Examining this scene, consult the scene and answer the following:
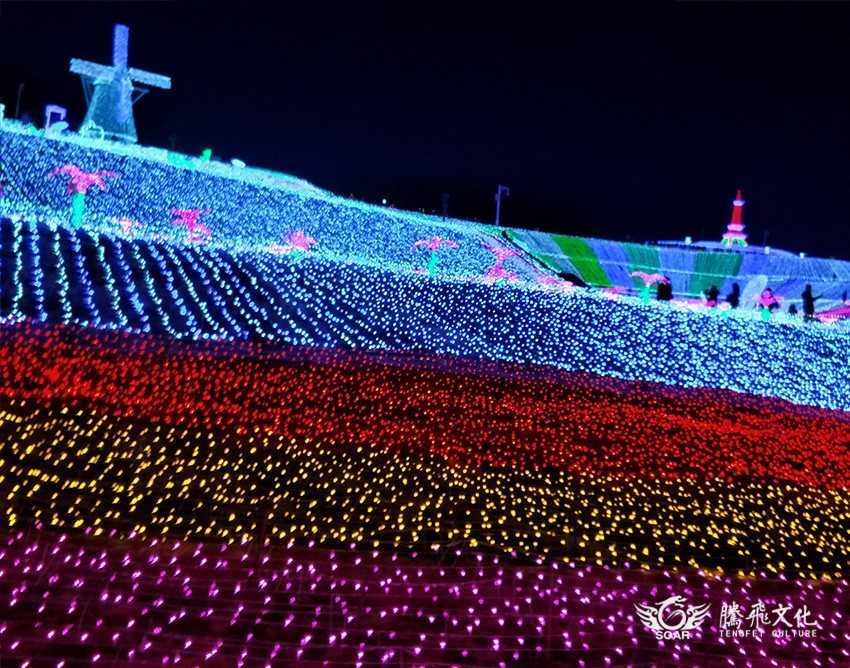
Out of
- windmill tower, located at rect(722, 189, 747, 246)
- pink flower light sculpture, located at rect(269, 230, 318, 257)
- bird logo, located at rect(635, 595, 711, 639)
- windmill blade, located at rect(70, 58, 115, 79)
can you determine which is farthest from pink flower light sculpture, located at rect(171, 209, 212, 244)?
windmill tower, located at rect(722, 189, 747, 246)

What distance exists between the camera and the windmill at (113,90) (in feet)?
109

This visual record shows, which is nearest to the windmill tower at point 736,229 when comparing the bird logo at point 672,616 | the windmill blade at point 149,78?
the windmill blade at point 149,78

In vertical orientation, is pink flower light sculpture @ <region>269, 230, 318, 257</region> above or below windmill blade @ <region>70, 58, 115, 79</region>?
below

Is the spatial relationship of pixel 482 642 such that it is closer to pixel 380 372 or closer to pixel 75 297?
pixel 380 372

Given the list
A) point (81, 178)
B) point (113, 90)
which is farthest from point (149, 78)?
point (81, 178)

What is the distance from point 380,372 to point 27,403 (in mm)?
4603

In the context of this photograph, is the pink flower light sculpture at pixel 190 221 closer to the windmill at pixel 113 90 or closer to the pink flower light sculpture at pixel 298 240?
the pink flower light sculpture at pixel 298 240

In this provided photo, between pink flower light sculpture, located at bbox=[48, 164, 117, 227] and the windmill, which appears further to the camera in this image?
the windmill

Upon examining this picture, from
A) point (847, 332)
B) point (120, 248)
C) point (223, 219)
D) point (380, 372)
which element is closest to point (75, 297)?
point (120, 248)

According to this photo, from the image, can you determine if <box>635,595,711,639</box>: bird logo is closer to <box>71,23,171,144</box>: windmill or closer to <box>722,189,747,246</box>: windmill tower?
<box>71,23,171,144</box>: windmill

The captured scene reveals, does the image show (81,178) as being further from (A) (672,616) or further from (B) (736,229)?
(B) (736,229)

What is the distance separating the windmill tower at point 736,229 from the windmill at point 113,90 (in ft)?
135

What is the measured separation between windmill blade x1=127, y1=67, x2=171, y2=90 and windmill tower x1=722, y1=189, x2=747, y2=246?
39369 mm

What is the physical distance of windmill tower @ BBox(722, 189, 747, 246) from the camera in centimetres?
5962
